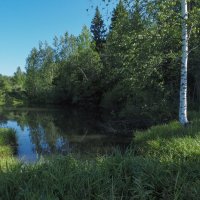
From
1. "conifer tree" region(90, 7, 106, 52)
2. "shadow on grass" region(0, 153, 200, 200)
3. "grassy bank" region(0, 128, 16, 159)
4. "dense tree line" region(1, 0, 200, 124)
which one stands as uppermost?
"conifer tree" region(90, 7, 106, 52)

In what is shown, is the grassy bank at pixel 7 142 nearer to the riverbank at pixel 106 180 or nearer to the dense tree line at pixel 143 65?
the dense tree line at pixel 143 65

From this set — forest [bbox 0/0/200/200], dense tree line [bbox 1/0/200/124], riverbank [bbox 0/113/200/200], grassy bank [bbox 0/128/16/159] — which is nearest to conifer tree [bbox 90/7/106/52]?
dense tree line [bbox 1/0/200/124]

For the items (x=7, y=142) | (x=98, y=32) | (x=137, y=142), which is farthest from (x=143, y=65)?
(x=98, y=32)

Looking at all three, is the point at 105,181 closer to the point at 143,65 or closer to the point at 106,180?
the point at 106,180

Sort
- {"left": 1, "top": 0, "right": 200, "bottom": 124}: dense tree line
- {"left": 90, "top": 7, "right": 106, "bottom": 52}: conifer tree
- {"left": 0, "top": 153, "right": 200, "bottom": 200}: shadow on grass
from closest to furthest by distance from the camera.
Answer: {"left": 0, "top": 153, "right": 200, "bottom": 200}: shadow on grass, {"left": 1, "top": 0, "right": 200, "bottom": 124}: dense tree line, {"left": 90, "top": 7, "right": 106, "bottom": 52}: conifer tree

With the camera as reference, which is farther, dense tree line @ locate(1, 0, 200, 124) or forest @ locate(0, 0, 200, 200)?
dense tree line @ locate(1, 0, 200, 124)

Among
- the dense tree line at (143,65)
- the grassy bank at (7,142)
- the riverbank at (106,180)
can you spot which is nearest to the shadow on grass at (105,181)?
the riverbank at (106,180)

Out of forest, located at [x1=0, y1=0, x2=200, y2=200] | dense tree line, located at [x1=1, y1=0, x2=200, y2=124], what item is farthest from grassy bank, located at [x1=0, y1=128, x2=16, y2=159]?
dense tree line, located at [x1=1, y1=0, x2=200, y2=124]

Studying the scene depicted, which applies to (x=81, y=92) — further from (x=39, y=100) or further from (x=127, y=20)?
(x=127, y=20)

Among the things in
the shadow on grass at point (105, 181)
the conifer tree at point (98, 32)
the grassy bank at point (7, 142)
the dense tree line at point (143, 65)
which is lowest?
the grassy bank at point (7, 142)

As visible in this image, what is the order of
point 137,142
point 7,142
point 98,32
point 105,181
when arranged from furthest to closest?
point 98,32
point 7,142
point 137,142
point 105,181

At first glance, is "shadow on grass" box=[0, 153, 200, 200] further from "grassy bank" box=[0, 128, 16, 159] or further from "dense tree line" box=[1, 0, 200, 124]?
"grassy bank" box=[0, 128, 16, 159]

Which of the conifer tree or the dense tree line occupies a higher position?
the conifer tree

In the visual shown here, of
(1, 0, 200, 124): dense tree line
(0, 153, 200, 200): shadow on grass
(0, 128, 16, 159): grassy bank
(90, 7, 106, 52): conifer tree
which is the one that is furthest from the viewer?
(90, 7, 106, 52): conifer tree
